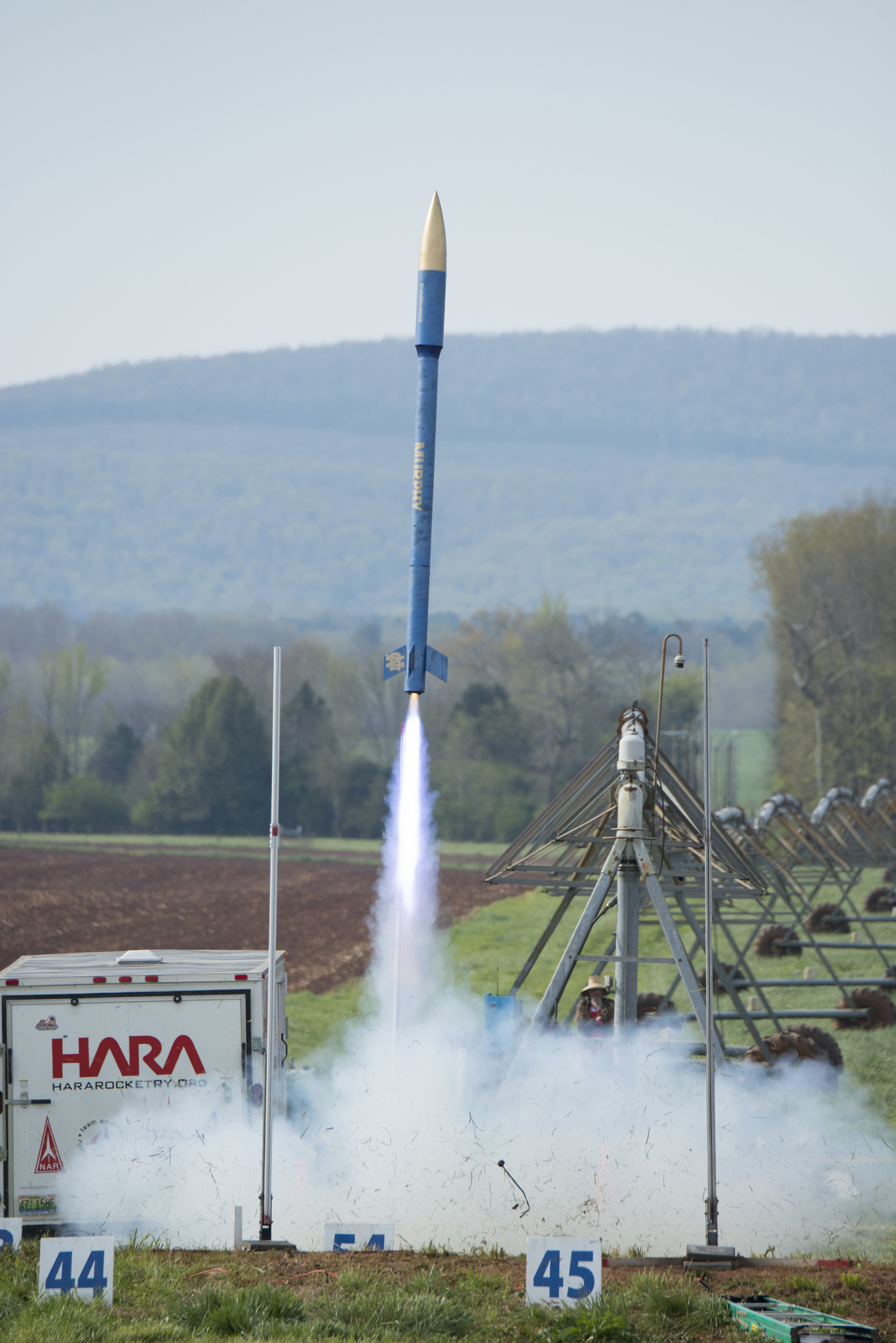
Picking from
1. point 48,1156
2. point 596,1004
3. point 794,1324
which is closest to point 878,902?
point 596,1004

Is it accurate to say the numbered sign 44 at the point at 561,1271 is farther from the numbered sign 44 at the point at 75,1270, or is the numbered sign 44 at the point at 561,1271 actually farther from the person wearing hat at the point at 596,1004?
the person wearing hat at the point at 596,1004

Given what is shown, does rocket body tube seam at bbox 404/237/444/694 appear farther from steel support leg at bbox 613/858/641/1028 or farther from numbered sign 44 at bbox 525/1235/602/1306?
numbered sign 44 at bbox 525/1235/602/1306

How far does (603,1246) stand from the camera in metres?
12.6

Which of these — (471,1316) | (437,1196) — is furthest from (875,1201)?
(471,1316)

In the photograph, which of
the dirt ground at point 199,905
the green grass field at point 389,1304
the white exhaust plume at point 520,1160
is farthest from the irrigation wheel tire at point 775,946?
the green grass field at point 389,1304

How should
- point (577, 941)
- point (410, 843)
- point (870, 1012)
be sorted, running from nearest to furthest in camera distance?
point (577, 941), point (410, 843), point (870, 1012)

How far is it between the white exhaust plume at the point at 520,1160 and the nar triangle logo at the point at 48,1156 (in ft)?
0.44

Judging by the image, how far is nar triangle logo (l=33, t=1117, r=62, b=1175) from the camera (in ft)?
42.5


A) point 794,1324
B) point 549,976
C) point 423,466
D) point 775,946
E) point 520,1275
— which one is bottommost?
point 549,976

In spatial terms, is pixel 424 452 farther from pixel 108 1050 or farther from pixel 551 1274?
pixel 551 1274

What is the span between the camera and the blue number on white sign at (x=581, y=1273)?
10.5m

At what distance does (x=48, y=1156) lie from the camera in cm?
1298

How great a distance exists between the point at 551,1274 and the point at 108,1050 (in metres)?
4.77

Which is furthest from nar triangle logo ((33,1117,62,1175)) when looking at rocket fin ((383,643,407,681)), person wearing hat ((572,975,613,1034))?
rocket fin ((383,643,407,681))
